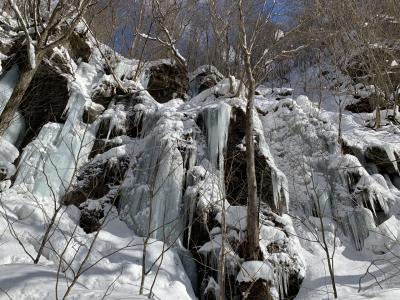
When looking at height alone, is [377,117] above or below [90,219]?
above

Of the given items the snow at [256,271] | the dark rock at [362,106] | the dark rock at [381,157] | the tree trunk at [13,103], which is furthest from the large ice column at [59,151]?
the dark rock at [362,106]

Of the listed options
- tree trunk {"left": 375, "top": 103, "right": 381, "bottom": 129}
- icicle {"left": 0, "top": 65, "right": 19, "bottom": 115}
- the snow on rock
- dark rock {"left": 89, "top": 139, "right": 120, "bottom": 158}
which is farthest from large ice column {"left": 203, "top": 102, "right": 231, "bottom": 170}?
tree trunk {"left": 375, "top": 103, "right": 381, "bottom": 129}

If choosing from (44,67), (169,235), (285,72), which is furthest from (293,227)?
(285,72)

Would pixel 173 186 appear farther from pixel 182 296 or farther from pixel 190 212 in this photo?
pixel 182 296

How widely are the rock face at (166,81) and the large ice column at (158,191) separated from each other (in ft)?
11.8

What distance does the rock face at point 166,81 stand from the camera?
11.1 meters

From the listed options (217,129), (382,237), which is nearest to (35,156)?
(217,129)

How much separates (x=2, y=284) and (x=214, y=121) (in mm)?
5604

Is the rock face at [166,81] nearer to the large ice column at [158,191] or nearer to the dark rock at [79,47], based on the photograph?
the dark rock at [79,47]

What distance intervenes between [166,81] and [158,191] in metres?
5.36

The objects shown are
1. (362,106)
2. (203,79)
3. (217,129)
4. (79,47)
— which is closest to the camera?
(217,129)

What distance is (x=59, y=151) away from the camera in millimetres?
7715

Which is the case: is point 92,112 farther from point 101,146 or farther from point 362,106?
point 362,106

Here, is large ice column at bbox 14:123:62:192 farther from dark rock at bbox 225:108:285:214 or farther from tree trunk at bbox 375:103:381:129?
tree trunk at bbox 375:103:381:129
